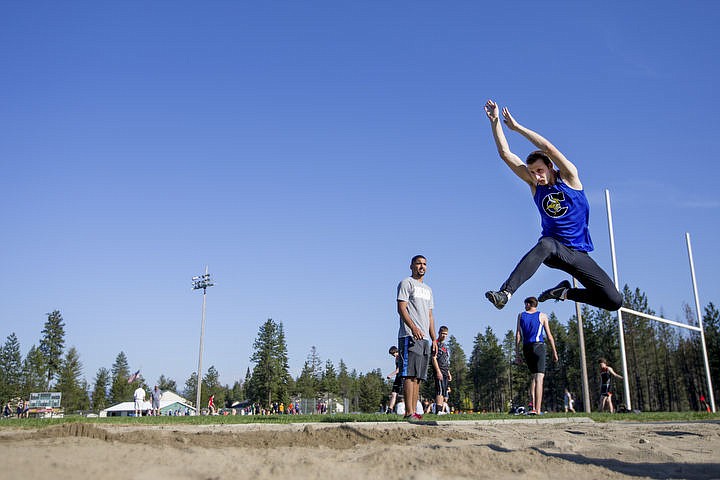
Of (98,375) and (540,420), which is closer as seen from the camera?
(540,420)

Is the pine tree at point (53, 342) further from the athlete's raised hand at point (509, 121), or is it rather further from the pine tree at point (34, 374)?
the athlete's raised hand at point (509, 121)

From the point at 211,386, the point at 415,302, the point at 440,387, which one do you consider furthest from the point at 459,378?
the point at 415,302

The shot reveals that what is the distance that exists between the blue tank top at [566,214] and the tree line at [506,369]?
58.7 m

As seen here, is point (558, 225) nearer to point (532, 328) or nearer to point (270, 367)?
point (532, 328)

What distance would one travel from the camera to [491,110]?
19.9ft

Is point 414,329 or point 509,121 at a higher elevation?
point 509,121

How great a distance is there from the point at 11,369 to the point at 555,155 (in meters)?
89.4

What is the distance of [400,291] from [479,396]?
92674 millimetres

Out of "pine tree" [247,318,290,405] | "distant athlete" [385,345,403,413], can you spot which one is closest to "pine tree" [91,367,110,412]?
"pine tree" [247,318,290,405]

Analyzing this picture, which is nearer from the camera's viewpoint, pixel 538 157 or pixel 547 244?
pixel 547 244

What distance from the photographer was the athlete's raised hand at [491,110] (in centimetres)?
600

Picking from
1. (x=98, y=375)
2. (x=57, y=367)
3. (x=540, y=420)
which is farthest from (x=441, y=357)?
(x=98, y=375)

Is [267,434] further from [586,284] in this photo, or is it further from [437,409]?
[437,409]

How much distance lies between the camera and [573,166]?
18.1ft
